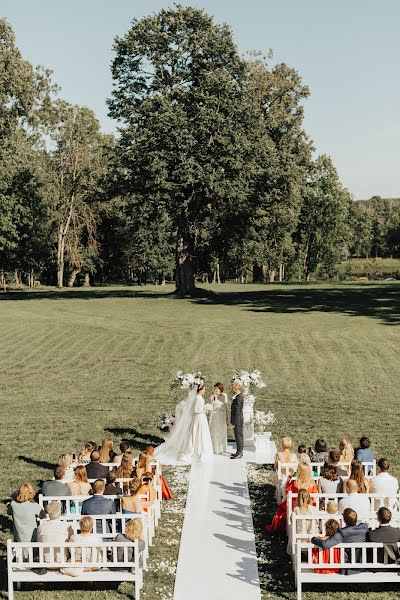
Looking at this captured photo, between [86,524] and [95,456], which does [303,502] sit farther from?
[95,456]

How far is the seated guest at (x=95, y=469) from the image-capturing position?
47.9 ft

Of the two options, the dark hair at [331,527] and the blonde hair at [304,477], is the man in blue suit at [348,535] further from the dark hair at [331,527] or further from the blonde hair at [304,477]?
the blonde hair at [304,477]

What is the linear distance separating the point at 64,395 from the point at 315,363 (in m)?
11.9

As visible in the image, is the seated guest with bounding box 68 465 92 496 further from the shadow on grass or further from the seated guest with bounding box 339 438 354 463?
the shadow on grass

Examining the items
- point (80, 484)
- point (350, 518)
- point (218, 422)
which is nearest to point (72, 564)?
point (80, 484)

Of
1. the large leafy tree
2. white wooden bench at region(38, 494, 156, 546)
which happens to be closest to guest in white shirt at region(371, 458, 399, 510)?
white wooden bench at region(38, 494, 156, 546)

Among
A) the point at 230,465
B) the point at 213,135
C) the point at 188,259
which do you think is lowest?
the point at 230,465

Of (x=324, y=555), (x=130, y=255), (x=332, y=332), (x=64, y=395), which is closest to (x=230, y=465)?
(x=324, y=555)

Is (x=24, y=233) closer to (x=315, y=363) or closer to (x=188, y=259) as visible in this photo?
(x=188, y=259)

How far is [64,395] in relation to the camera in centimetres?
2700

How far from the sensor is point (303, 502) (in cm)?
1197

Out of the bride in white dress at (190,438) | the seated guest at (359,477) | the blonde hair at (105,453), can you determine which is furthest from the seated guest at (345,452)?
the blonde hair at (105,453)

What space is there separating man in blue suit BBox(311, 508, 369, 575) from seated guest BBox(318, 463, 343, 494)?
7.95 ft

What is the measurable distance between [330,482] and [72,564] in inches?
205
